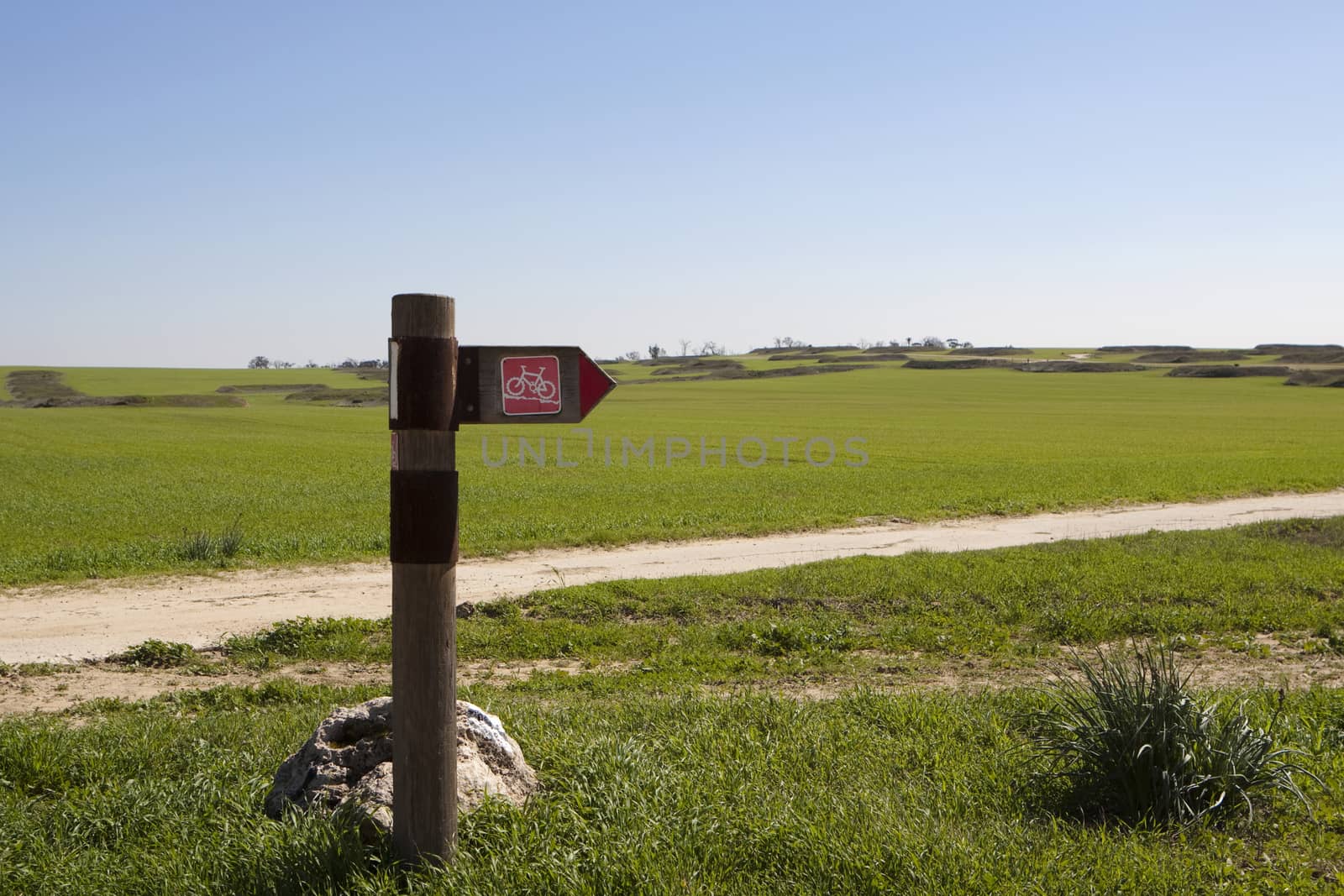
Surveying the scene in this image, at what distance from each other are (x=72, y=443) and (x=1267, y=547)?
47022 millimetres

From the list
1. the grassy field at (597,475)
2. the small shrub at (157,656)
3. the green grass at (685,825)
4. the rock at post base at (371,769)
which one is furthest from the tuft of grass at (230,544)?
the rock at post base at (371,769)

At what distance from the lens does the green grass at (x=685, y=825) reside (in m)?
4.06

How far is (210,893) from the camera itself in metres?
4.07

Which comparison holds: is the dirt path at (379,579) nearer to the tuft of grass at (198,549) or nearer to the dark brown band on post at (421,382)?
the tuft of grass at (198,549)

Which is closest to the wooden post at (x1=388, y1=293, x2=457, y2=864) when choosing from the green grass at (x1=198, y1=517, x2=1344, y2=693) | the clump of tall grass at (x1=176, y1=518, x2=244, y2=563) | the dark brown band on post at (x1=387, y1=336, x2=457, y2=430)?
the dark brown band on post at (x1=387, y1=336, x2=457, y2=430)

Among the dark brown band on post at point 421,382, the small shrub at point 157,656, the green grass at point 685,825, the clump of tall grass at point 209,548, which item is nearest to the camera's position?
the green grass at point 685,825

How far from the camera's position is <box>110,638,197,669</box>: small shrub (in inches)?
394

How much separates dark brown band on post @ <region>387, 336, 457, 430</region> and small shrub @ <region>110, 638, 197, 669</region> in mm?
7170

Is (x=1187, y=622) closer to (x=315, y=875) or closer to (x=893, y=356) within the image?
(x=315, y=875)

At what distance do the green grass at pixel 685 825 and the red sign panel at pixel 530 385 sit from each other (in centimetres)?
176

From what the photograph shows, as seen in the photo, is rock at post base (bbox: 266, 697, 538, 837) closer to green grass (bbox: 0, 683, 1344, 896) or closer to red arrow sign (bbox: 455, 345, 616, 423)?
green grass (bbox: 0, 683, 1344, 896)

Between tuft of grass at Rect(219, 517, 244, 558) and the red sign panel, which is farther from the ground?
the red sign panel

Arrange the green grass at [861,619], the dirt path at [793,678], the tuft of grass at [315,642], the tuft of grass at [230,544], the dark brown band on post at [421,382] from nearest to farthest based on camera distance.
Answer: the dark brown band on post at [421,382] < the dirt path at [793,678] < the green grass at [861,619] < the tuft of grass at [315,642] < the tuft of grass at [230,544]

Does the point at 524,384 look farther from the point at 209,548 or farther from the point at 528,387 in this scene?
the point at 209,548
